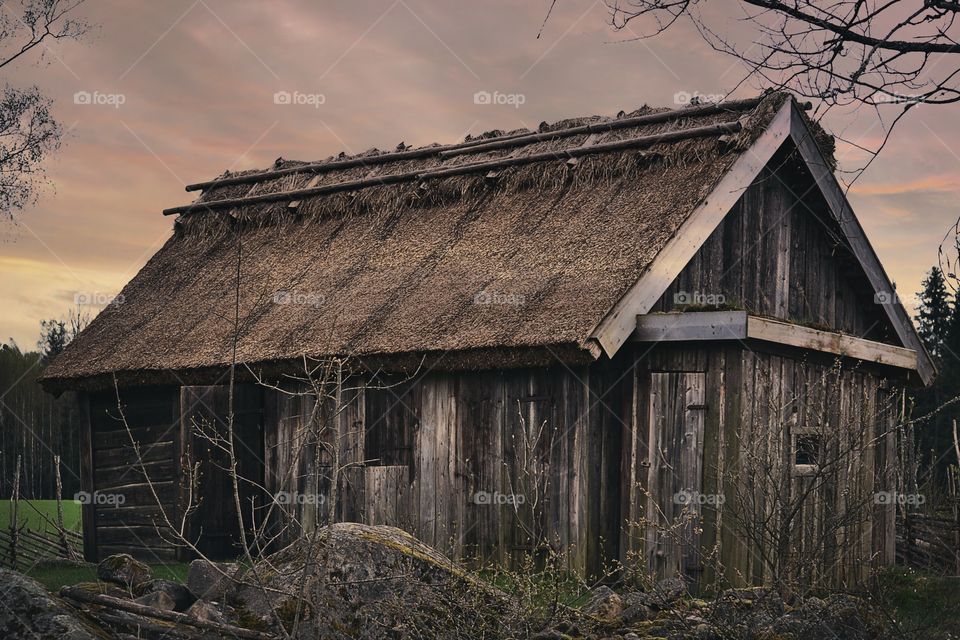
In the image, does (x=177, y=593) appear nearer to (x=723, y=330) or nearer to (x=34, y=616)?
(x=34, y=616)

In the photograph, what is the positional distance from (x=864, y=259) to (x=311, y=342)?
22.4ft

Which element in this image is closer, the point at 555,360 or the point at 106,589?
the point at 106,589

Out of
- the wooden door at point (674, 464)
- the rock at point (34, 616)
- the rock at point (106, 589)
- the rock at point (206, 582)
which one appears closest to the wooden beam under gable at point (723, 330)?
the wooden door at point (674, 464)

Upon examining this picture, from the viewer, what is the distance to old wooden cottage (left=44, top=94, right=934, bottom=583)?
11.1 meters

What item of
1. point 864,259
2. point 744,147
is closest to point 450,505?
point 744,147

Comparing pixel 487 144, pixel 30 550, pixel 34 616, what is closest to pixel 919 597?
pixel 487 144

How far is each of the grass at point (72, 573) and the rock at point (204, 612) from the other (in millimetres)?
4685

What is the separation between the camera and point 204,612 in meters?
7.30

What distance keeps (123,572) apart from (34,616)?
1907 millimetres

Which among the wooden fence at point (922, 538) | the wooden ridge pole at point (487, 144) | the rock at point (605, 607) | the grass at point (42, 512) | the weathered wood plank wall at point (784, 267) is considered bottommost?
the grass at point (42, 512)

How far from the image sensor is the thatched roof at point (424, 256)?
466 inches

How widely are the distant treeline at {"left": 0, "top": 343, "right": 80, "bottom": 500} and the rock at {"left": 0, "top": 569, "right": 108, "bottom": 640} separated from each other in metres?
32.0

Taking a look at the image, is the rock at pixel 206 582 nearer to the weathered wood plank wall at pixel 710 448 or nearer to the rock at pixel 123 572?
the rock at pixel 123 572

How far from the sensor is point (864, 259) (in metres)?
13.8
